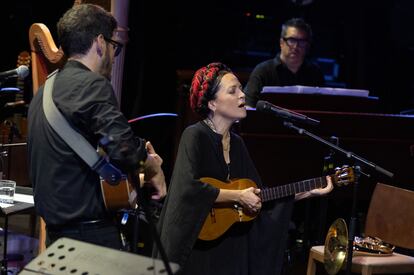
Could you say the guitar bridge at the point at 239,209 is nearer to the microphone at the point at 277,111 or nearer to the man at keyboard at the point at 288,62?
the microphone at the point at 277,111

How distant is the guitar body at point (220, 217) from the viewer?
15.1 ft

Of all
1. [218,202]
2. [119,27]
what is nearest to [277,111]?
[218,202]

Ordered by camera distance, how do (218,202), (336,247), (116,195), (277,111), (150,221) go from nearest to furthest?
(150,221), (116,195), (277,111), (218,202), (336,247)

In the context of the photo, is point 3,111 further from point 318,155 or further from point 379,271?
point 379,271

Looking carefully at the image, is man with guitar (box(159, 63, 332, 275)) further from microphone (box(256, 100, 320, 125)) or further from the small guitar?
microphone (box(256, 100, 320, 125))

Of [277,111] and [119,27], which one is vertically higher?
[119,27]

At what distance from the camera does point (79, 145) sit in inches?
128

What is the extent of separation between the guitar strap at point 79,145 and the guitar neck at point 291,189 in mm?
1650

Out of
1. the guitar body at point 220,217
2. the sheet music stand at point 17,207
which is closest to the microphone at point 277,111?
the guitar body at point 220,217

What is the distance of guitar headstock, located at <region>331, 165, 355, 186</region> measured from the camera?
4.64 meters

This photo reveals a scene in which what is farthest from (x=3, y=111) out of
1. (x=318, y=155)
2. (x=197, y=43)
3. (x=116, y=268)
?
(x=116, y=268)

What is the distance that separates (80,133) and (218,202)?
5.11 feet

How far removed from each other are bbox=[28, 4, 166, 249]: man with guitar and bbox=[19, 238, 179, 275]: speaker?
0.47m

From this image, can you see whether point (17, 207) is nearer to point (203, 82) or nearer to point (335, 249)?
point (203, 82)
